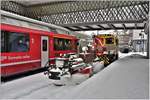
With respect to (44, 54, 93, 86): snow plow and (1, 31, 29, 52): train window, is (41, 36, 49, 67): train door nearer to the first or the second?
(1, 31, 29, 52): train window

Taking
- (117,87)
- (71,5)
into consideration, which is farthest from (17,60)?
(71,5)

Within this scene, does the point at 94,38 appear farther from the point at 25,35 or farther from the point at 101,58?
the point at 25,35

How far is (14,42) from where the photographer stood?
442 inches

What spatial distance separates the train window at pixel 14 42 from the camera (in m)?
10.4

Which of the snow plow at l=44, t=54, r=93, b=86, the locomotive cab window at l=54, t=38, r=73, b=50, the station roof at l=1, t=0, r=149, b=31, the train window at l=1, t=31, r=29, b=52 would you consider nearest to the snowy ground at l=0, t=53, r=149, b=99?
the snow plow at l=44, t=54, r=93, b=86

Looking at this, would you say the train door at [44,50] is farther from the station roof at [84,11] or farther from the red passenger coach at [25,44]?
the station roof at [84,11]

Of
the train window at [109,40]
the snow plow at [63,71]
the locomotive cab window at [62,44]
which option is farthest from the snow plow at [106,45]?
the snow plow at [63,71]

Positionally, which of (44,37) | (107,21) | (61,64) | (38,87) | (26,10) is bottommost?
(38,87)

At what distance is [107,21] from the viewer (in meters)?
33.3

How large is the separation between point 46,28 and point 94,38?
23.3 ft

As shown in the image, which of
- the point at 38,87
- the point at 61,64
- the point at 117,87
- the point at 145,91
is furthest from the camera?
the point at 61,64

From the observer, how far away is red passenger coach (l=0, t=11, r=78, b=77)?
10531 mm

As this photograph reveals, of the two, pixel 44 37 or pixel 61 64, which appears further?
pixel 44 37

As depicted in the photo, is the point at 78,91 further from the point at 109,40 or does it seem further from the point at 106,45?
the point at 109,40
